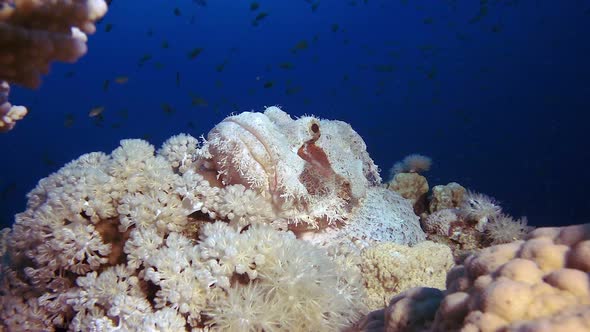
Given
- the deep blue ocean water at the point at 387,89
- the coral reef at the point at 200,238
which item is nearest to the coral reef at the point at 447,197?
the coral reef at the point at 200,238

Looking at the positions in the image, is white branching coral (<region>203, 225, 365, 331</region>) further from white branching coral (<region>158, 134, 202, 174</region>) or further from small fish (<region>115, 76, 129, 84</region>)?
small fish (<region>115, 76, 129, 84</region>)

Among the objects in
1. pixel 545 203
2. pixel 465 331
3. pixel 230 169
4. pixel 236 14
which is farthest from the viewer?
pixel 236 14

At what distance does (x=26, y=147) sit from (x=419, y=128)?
70672mm

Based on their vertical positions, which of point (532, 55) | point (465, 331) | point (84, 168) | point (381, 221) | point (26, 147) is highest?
point (532, 55)

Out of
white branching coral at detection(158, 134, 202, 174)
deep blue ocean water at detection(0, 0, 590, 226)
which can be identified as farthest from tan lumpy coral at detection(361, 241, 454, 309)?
deep blue ocean water at detection(0, 0, 590, 226)

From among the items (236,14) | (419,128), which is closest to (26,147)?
(236,14)

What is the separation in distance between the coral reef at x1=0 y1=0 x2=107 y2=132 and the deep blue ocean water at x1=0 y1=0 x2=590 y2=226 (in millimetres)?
40432

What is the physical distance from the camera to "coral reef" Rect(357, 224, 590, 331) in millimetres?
1408

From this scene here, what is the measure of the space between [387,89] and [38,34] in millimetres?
89434

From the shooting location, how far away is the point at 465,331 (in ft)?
4.85

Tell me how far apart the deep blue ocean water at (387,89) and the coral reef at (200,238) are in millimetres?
37667

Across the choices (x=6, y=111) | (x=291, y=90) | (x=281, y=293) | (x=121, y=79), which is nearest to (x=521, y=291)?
(x=281, y=293)

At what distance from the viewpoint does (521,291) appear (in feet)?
4.86

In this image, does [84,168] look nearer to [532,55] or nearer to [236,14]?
[532,55]
